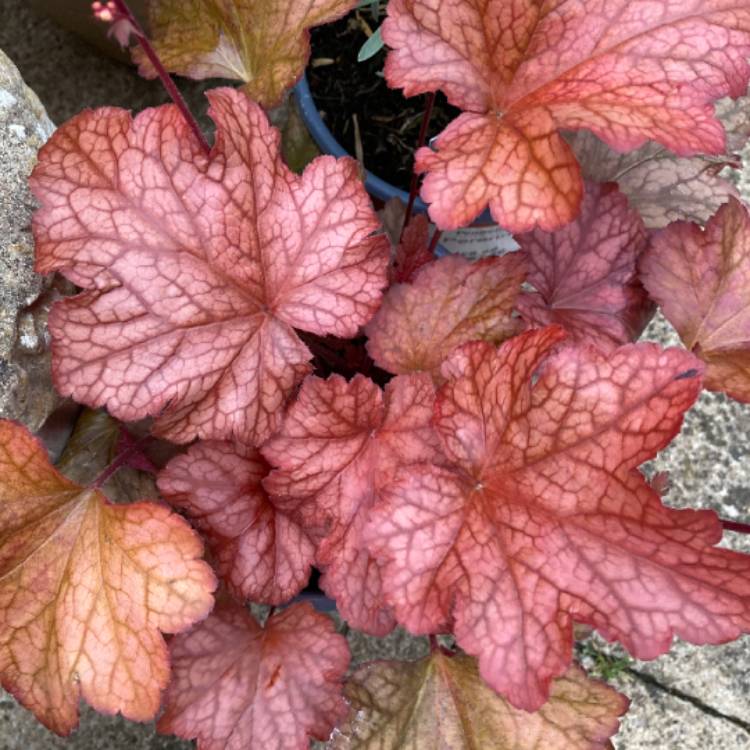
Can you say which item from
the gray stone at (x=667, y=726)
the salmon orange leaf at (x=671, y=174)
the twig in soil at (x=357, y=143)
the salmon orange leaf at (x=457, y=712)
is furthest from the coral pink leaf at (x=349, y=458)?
the gray stone at (x=667, y=726)

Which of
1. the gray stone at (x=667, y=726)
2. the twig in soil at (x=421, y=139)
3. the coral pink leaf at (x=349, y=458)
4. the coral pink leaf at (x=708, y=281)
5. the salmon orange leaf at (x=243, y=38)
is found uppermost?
the salmon orange leaf at (x=243, y=38)

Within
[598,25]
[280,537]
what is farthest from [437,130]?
[280,537]

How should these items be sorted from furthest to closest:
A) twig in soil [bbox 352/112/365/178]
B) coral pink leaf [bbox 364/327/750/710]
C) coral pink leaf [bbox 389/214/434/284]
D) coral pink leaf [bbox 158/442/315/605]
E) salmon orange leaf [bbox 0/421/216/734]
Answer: twig in soil [bbox 352/112/365/178] → coral pink leaf [bbox 389/214/434/284] → coral pink leaf [bbox 158/442/315/605] → salmon orange leaf [bbox 0/421/216/734] → coral pink leaf [bbox 364/327/750/710]

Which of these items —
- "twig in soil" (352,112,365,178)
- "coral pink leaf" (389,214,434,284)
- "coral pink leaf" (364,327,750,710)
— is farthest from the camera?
"twig in soil" (352,112,365,178)

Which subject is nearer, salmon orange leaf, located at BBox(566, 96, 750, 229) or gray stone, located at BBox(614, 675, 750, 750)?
salmon orange leaf, located at BBox(566, 96, 750, 229)

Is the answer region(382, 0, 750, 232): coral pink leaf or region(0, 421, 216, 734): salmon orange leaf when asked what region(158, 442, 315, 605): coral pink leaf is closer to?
region(0, 421, 216, 734): salmon orange leaf

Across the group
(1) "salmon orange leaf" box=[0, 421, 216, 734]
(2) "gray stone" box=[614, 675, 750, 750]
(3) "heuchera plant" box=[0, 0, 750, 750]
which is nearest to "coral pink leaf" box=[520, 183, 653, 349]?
(3) "heuchera plant" box=[0, 0, 750, 750]

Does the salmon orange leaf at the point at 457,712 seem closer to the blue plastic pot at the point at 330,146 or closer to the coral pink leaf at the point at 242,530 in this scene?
the coral pink leaf at the point at 242,530
